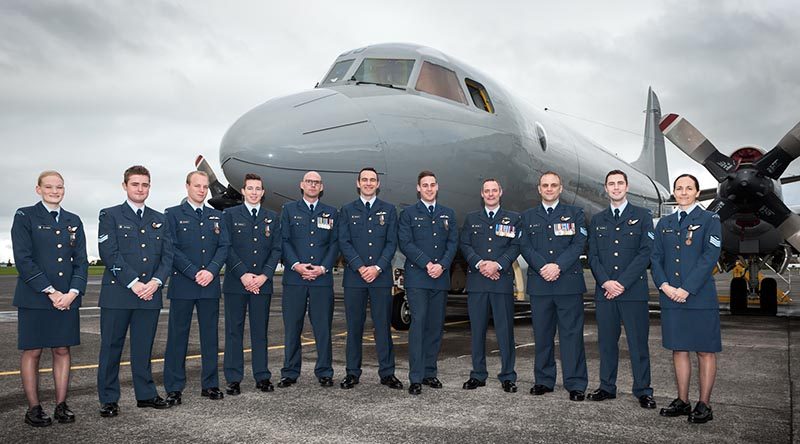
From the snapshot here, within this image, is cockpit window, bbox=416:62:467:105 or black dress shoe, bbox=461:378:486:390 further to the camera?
cockpit window, bbox=416:62:467:105

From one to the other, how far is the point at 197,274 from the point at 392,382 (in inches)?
83.3

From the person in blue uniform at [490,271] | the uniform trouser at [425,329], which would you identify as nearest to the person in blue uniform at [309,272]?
the uniform trouser at [425,329]

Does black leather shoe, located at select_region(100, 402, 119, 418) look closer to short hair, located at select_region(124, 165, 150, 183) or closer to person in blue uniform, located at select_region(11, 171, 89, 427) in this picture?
person in blue uniform, located at select_region(11, 171, 89, 427)

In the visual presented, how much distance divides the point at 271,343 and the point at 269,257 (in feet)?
12.5

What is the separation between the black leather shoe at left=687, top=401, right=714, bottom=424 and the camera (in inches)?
184

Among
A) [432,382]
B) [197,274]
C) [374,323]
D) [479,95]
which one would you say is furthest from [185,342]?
[479,95]

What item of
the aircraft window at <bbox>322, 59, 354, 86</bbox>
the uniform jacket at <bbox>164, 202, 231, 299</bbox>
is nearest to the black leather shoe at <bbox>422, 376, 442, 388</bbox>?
the uniform jacket at <bbox>164, 202, 231, 299</bbox>

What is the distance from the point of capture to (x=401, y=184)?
25.5 ft

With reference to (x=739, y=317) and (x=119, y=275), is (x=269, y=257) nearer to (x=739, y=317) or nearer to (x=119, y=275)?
(x=119, y=275)

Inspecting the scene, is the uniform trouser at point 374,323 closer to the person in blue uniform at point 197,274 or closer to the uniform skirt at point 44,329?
the person in blue uniform at point 197,274

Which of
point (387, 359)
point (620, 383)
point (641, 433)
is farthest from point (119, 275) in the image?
point (620, 383)

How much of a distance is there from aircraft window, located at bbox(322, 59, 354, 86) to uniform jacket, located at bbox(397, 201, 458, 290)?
3.33 metres

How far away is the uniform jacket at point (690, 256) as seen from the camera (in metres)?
4.92

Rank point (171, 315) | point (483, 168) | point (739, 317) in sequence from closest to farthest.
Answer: point (171, 315) < point (483, 168) < point (739, 317)
